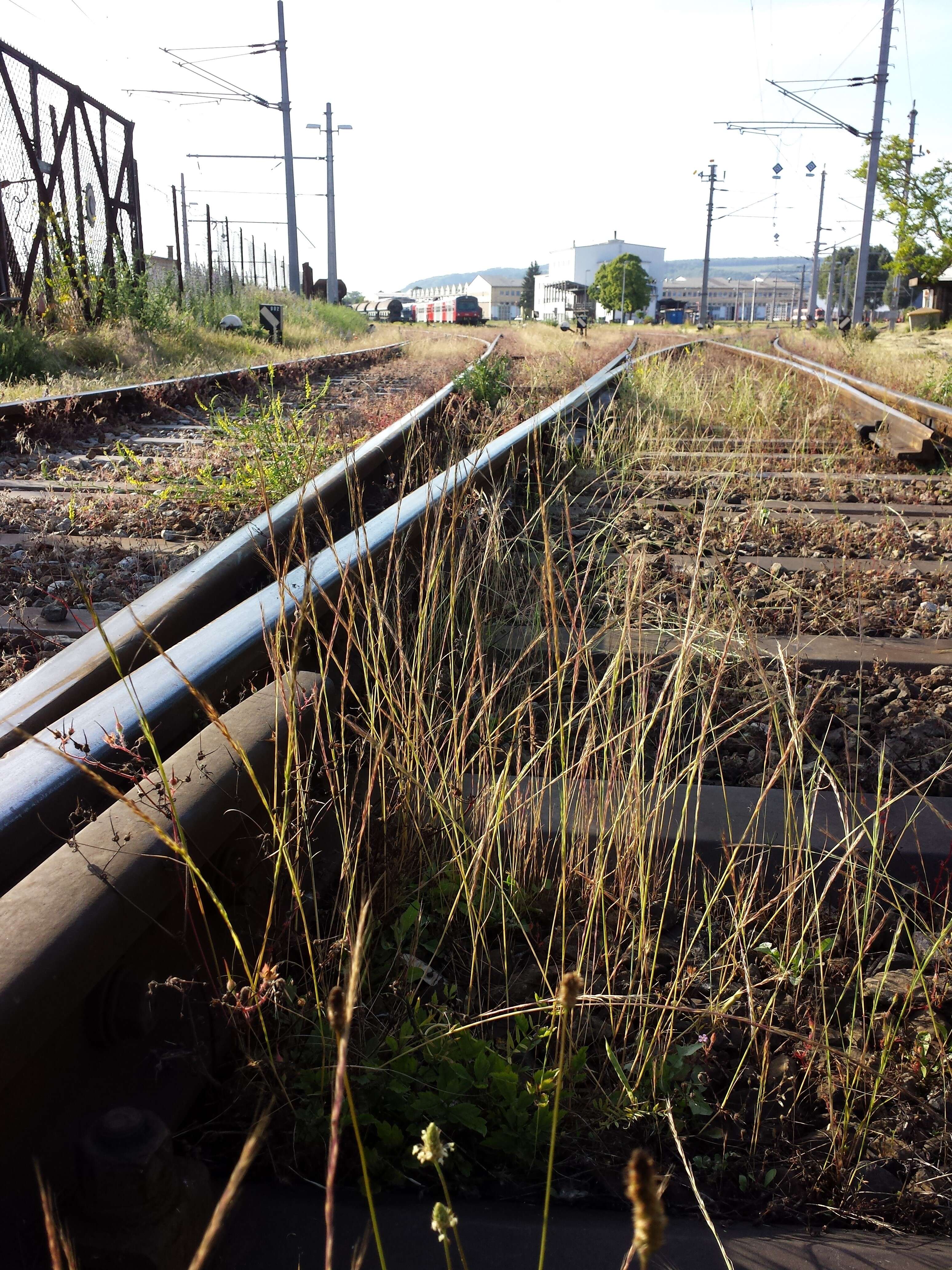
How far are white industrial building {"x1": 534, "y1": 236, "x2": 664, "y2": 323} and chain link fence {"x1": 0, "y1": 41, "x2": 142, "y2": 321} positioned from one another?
9394cm

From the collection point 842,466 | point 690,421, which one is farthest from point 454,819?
point 690,421

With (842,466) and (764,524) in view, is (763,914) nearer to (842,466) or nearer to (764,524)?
(764,524)

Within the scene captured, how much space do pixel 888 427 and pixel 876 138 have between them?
2880 centimetres

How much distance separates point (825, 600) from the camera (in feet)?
10.4

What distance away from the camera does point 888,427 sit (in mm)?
6414

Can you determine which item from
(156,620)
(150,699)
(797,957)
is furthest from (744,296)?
(150,699)

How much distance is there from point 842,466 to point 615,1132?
513 centimetres

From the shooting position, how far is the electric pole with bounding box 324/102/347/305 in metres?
36.7

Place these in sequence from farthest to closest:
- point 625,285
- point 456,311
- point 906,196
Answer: point 625,285 → point 456,311 → point 906,196

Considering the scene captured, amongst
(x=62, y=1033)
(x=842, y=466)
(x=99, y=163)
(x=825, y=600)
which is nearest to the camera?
(x=62, y=1033)

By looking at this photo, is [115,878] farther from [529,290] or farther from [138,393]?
[529,290]

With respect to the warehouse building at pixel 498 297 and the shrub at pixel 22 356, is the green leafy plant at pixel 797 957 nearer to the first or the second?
the shrub at pixel 22 356

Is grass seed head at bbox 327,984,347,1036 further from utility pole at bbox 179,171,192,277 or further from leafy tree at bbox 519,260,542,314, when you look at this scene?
leafy tree at bbox 519,260,542,314

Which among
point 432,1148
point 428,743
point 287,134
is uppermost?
point 287,134
